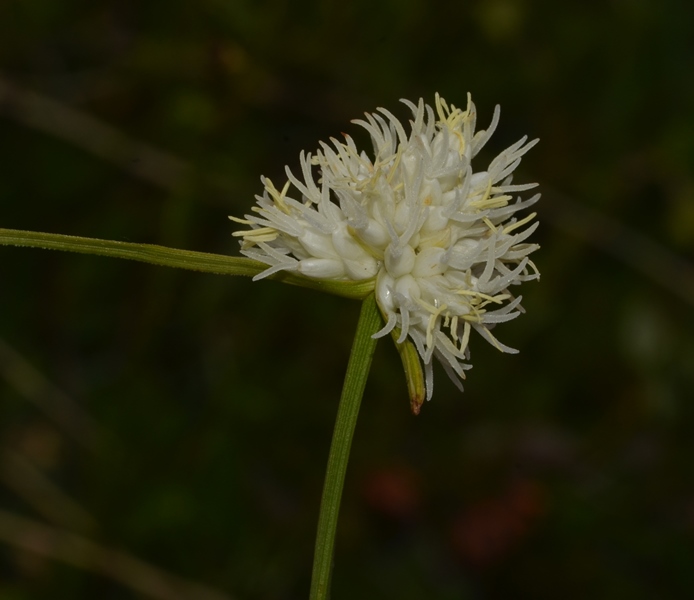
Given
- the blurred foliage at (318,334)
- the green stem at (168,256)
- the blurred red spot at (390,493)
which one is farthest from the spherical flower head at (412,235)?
the blurred red spot at (390,493)

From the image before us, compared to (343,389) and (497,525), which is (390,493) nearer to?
(497,525)

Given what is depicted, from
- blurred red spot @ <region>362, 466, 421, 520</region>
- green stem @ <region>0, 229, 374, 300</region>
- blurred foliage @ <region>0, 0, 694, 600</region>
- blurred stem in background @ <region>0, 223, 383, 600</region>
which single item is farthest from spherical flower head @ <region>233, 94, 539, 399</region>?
blurred red spot @ <region>362, 466, 421, 520</region>

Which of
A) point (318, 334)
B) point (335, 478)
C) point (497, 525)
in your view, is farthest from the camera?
point (318, 334)

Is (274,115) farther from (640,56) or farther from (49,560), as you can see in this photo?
(49,560)

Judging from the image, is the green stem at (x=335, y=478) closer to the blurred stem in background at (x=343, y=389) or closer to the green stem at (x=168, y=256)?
the blurred stem in background at (x=343, y=389)

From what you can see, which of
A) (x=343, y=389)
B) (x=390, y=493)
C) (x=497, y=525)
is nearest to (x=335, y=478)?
(x=343, y=389)

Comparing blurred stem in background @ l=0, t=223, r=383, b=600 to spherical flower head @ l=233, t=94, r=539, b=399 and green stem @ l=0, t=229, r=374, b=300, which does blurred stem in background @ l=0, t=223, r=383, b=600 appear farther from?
spherical flower head @ l=233, t=94, r=539, b=399
